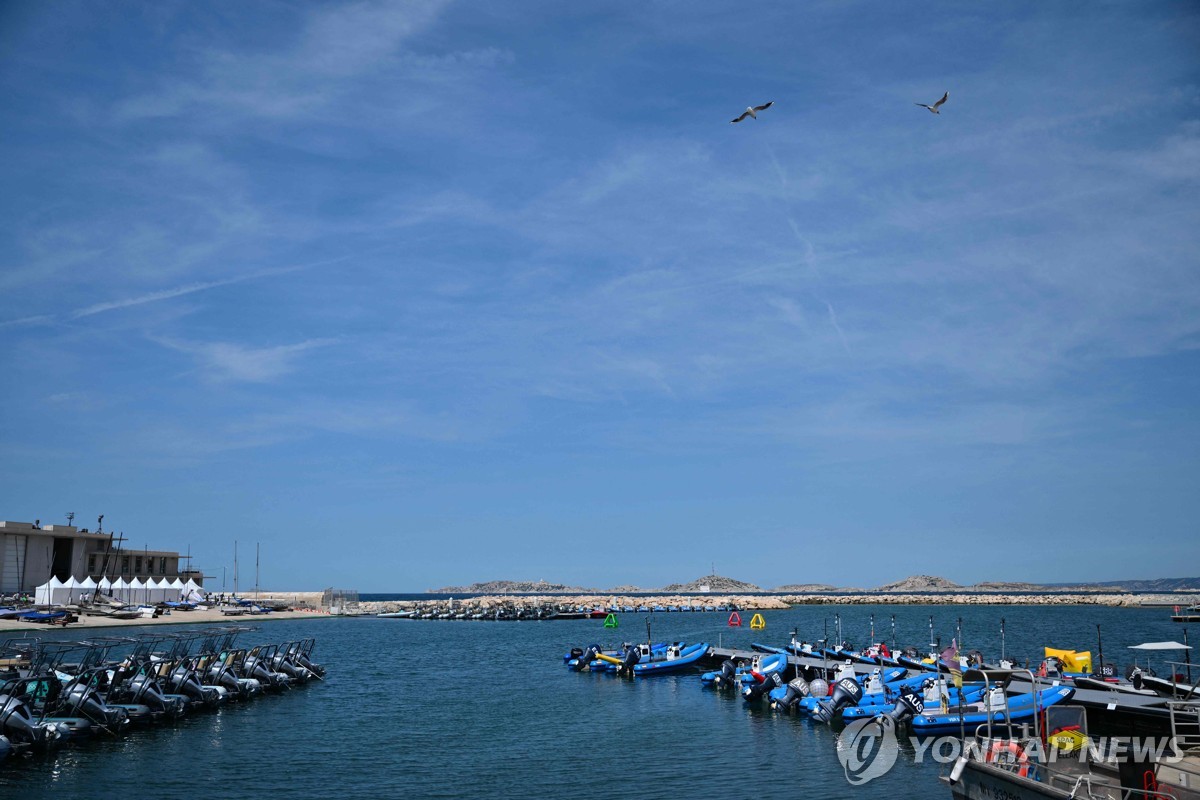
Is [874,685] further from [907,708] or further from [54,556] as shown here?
[54,556]

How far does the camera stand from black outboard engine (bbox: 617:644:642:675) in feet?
200

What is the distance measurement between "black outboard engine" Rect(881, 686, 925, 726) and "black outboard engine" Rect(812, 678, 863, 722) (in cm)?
289

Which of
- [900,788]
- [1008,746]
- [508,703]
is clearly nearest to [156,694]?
[508,703]

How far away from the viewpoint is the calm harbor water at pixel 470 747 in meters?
27.8

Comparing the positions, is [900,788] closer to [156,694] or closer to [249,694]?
[156,694]

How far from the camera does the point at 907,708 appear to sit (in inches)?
1390

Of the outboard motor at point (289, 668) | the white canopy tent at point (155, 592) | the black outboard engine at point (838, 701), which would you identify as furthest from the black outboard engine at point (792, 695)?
the white canopy tent at point (155, 592)

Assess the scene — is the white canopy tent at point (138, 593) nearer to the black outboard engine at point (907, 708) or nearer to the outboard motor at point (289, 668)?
the outboard motor at point (289, 668)

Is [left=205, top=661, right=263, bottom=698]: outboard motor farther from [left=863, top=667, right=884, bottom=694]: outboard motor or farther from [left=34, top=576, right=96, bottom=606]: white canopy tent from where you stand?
[left=34, top=576, right=96, bottom=606]: white canopy tent

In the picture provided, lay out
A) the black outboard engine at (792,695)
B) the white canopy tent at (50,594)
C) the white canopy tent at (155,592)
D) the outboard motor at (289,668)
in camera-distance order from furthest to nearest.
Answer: the white canopy tent at (155,592), the white canopy tent at (50,594), the outboard motor at (289,668), the black outboard engine at (792,695)

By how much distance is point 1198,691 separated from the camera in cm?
2138

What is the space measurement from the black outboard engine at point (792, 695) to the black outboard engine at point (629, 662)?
1973 centimetres

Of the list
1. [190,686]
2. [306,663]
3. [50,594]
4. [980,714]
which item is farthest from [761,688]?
[50,594]

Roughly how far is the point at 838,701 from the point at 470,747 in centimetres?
1570
